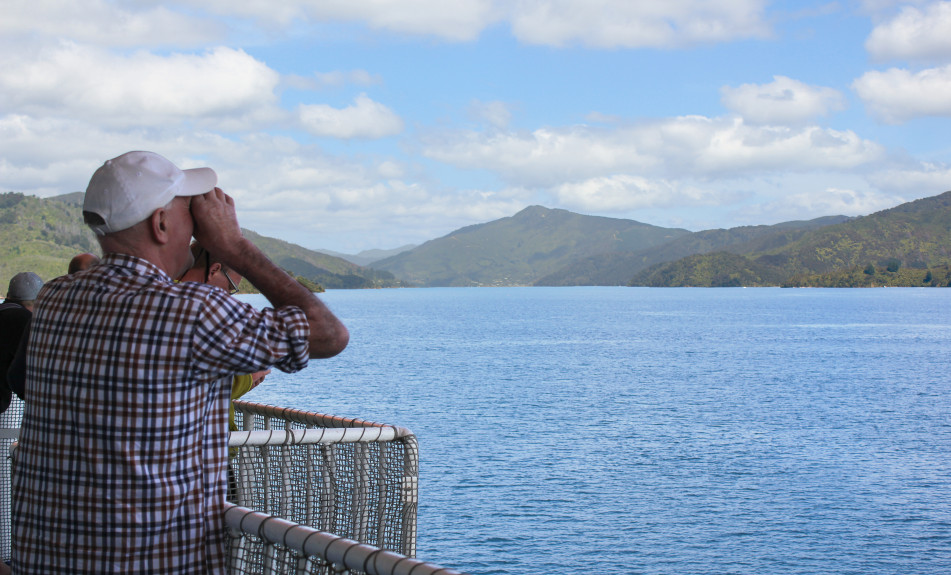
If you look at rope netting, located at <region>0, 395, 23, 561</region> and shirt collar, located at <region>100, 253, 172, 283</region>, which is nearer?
shirt collar, located at <region>100, 253, 172, 283</region>

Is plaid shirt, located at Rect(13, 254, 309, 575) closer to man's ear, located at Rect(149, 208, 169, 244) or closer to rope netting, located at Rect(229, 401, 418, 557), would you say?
man's ear, located at Rect(149, 208, 169, 244)

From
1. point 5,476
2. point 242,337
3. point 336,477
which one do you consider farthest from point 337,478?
point 5,476

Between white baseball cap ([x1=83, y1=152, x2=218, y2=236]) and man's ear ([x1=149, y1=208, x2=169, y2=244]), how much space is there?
1 cm

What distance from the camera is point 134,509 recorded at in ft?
5.78

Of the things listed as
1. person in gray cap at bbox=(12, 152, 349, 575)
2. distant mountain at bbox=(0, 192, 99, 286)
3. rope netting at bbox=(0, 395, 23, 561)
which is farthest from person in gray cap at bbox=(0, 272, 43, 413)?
distant mountain at bbox=(0, 192, 99, 286)

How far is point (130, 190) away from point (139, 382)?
1.38 ft

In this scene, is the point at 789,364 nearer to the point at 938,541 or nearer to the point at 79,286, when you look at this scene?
the point at 938,541

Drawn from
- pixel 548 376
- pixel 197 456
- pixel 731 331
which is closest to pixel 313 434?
pixel 197 456

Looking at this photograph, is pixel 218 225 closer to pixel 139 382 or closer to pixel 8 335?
pixel 139 382

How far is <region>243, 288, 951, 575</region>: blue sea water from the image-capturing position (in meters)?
23.8

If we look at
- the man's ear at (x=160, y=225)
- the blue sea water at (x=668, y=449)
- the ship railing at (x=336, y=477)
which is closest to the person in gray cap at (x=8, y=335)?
the ship railing at (x=336, y=477)

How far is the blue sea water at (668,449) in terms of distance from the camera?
23.8m

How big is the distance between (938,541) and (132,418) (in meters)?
27.2

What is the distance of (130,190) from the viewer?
1.85 meters
